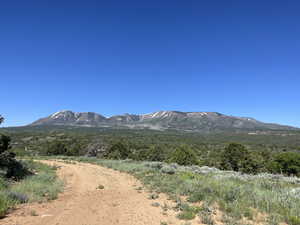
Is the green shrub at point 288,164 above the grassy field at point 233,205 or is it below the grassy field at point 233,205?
below

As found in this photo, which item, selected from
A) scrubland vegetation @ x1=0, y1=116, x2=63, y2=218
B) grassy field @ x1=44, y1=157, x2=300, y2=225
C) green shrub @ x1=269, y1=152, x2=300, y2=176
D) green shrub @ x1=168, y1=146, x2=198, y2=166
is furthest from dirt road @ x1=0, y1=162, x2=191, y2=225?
green shrub @ x1=269, y1=152, x2=300, y2=176

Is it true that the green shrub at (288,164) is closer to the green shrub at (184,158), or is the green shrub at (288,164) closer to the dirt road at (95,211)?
the green shrub at (184,158)

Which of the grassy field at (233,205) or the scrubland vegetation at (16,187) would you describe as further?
the scrubland vegetation at (16,187)

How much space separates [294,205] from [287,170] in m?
34.2

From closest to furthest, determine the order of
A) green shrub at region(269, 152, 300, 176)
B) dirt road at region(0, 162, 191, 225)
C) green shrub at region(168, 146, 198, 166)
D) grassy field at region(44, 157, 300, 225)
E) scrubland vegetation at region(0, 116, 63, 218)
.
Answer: dirt road at region(0, 162, 191, 225) → grassy field at region(44, 157, 300, 225) → scrubland vegetation at region(0, 116, 63, 218) → green shrub at region(269, 152, 300, 176) → green shrub at region(168, 146, 198, 166)

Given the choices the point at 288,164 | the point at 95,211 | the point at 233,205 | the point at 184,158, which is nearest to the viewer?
the point at 95,211

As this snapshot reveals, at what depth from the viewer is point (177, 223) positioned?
6516mm

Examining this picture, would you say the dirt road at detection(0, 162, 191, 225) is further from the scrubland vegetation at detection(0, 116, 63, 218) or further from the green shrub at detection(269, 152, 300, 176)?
the green shrub at detection(269, 152, 300, 176)

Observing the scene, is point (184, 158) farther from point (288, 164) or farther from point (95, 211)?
point (95, 211)

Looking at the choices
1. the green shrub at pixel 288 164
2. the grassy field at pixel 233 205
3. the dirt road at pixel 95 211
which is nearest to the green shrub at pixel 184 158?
the green shrub at pixel 288 164

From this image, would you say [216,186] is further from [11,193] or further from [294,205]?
[11,193]

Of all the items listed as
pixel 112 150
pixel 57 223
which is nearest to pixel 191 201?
pixel 57 223

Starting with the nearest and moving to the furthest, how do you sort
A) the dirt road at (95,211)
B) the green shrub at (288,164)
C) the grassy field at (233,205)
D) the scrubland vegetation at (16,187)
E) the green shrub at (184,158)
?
the dirt road at (95,211) < the grassy field at (233,205) < the scrubland vegetation at (16,187) < the green shrub at (288,164) < the green shrub at (184,158)

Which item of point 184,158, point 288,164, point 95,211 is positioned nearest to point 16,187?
point 95,211
